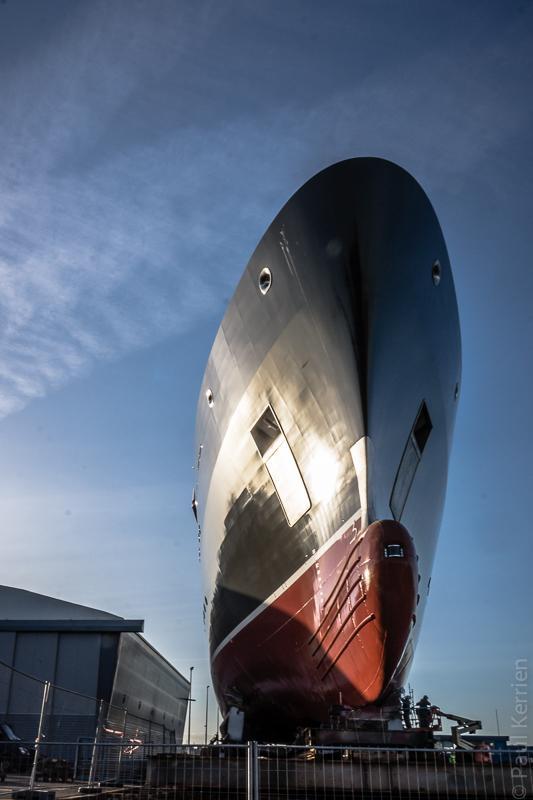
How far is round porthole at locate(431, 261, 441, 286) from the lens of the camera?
9.94 m

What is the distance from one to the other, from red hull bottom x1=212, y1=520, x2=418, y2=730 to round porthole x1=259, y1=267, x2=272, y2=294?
3.98 m

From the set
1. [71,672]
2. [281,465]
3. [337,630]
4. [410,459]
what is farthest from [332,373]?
[71,672]

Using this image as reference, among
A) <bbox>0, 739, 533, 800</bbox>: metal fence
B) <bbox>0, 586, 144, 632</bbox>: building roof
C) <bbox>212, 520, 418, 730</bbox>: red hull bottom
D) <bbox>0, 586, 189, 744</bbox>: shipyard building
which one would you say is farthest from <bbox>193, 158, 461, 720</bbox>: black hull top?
<bbox>0, 586, 144, 632</bbox>: building roof

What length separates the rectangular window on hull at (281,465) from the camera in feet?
29.6

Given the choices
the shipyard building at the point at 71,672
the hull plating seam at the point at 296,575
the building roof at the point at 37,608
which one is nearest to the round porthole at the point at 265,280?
the hull plating seam at the point at 296,575

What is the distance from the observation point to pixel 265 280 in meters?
9.91

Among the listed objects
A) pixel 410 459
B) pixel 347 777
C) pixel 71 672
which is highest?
pixel 410 459

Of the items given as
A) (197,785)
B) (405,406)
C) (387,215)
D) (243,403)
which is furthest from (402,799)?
(387,215)

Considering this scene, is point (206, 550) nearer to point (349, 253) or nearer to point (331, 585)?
point (331, 585)

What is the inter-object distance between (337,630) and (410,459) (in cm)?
296

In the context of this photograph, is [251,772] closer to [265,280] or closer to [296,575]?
[296,575]

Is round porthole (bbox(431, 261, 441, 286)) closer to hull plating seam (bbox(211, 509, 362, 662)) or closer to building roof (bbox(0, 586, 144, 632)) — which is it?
hull plating seam (bbox(211, 509, 362, 662))

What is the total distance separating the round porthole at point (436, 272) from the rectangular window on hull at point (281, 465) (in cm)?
333

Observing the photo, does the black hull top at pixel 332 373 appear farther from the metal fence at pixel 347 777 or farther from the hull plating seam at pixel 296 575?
the metal fence at pixel 347 777
